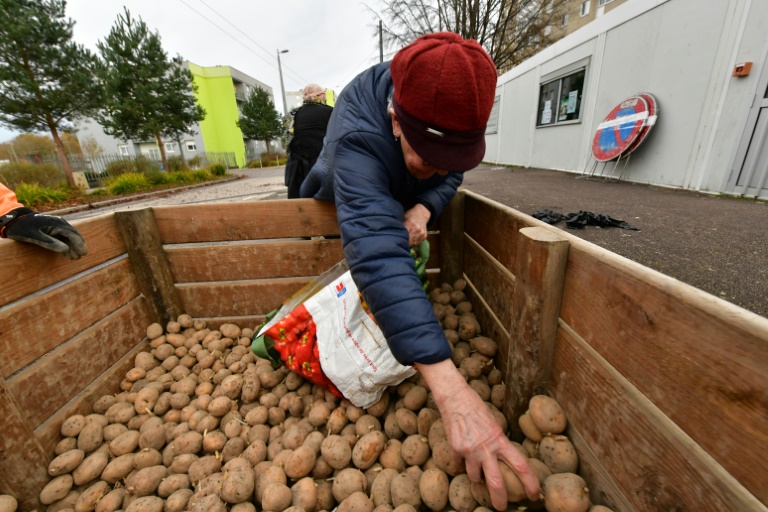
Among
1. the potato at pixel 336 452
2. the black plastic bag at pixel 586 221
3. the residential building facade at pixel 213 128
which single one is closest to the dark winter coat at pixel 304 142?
the potato at pixel 336 452

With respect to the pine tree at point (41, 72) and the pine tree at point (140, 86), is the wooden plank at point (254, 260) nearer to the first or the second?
the pine tree at point (41, 72)

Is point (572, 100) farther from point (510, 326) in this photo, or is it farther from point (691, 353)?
point (691, 353)

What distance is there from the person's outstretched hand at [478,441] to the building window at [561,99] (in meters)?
9.12

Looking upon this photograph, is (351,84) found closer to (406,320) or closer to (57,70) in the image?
(406,320)

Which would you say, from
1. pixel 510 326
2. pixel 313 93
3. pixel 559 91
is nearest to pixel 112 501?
pixel 510 326

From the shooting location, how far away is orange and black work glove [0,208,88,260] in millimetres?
1602

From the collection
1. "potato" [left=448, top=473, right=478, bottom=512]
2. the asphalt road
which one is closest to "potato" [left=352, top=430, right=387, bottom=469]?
"potato" [left=448, top=473, right=478, bottom=512]

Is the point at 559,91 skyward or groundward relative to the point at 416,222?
skyward

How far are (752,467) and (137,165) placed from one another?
19417 mm

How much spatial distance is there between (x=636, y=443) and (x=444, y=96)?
1.20 metres

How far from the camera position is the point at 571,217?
376 cm

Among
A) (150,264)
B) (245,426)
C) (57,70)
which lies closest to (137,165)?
(57,70)

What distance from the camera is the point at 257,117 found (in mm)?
35406

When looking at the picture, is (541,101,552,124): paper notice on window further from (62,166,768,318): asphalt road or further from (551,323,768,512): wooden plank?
(551,323,768,512): wooden plank
